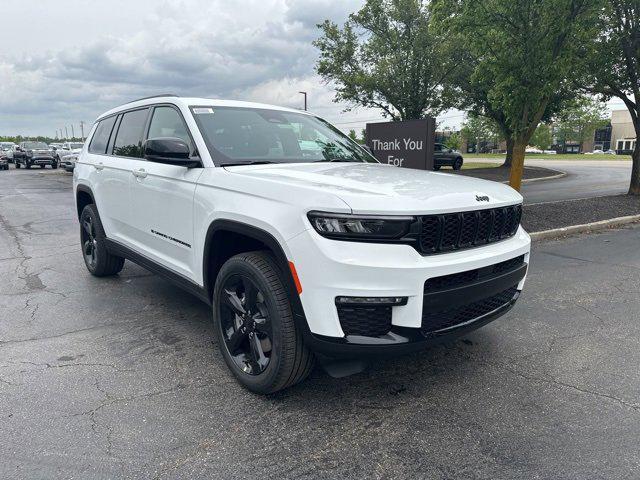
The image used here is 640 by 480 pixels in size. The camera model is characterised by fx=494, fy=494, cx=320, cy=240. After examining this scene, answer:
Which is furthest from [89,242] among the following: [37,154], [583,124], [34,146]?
[583,124]

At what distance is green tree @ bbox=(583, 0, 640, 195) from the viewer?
1173cm

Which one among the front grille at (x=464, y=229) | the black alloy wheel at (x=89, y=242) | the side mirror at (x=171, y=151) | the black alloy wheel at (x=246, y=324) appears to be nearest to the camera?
the front grille at (x=464, y=229)

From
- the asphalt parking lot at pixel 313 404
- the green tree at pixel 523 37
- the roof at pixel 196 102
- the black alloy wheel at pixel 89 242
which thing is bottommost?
the asphalt parking lot at pixel 313 404

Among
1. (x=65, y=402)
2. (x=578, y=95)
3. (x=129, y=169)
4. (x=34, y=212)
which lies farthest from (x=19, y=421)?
(x=578, y=95)

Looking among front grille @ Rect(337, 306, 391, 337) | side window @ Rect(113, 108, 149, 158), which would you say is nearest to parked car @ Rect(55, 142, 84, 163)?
side window @ Rect(113, 108, 149, 158)

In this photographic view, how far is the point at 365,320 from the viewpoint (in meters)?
2.60

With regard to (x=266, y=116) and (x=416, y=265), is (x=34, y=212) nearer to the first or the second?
(x=266, y=116)

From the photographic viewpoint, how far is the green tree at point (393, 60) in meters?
23.4

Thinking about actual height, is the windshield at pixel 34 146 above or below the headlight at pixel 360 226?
above

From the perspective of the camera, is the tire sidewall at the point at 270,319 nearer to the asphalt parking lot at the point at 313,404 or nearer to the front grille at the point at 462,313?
the asphalt parking lot at the point at 313,404

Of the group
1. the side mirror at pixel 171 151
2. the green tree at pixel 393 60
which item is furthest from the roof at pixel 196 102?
the green tree at pixel 393 60

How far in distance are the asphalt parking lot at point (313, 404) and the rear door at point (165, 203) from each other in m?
0.67

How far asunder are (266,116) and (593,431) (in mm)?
3242

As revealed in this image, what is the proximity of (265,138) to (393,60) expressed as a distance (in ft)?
71.0
